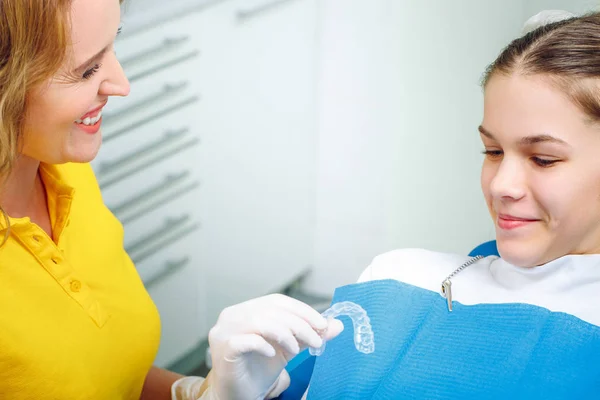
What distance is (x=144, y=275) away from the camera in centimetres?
183

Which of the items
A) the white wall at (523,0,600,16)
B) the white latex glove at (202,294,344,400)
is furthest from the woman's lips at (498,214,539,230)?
the white wall at (523,0,600,16)

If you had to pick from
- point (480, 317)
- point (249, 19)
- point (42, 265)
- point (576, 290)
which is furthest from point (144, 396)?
point (249, 19)

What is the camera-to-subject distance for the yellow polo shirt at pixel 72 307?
109cm

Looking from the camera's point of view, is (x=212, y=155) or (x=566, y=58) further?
(x=212, y=155)

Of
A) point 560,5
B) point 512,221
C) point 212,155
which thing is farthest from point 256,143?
point 512,221

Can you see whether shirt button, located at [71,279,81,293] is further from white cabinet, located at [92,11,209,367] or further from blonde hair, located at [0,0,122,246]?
white cabinet, located at [92,11,209,367]

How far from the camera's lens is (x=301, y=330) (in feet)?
3.31

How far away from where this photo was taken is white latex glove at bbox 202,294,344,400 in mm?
1011

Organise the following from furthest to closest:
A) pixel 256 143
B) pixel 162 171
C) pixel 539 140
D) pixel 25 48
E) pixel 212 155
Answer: pixel 256 143, pixel 212 155, pixel 162 171, pixel 539 140, pixel 25 48

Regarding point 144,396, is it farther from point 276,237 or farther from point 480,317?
point 276,237

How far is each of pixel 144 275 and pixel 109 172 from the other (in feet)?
0.94

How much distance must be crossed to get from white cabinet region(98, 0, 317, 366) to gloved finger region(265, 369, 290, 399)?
0.66 m

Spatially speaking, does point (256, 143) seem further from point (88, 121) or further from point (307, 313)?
point (307, 313)

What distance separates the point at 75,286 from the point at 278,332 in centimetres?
35
